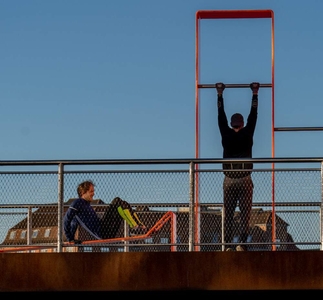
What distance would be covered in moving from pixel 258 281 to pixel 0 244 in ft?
10.9

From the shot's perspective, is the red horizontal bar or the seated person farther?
the red horizontal bar

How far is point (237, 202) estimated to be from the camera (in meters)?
14.0

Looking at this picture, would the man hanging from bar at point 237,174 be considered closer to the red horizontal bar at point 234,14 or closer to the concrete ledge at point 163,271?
the concrete ledge at point 163,271

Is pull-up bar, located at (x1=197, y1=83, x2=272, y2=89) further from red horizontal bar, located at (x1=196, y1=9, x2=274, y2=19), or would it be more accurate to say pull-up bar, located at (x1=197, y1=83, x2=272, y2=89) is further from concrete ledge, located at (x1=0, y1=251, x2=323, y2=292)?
concrete ledge, located at (x1=0, y1=251, x2=323, y2=292)

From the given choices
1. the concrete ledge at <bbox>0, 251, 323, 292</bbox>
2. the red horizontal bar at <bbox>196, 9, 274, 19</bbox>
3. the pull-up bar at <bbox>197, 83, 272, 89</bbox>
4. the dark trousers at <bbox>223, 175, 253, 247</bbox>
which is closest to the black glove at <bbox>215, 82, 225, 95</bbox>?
the pull-up bar at <bbox>197, 83, 272, 89</bbox>

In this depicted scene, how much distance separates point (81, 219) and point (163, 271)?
1850mm

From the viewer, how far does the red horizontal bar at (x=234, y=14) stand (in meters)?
15.9

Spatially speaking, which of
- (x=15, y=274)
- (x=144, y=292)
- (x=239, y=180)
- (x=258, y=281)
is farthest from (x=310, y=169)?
(x=15, y=274)

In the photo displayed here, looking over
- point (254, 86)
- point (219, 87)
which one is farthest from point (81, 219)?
point (254, 86)

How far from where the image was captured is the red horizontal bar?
52.3 ft

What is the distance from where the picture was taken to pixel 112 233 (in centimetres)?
1469

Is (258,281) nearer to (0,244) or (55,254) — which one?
(55,254)

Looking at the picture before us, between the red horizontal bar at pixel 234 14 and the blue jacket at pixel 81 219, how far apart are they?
3.42 metres

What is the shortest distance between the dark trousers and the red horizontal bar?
3042 mm
